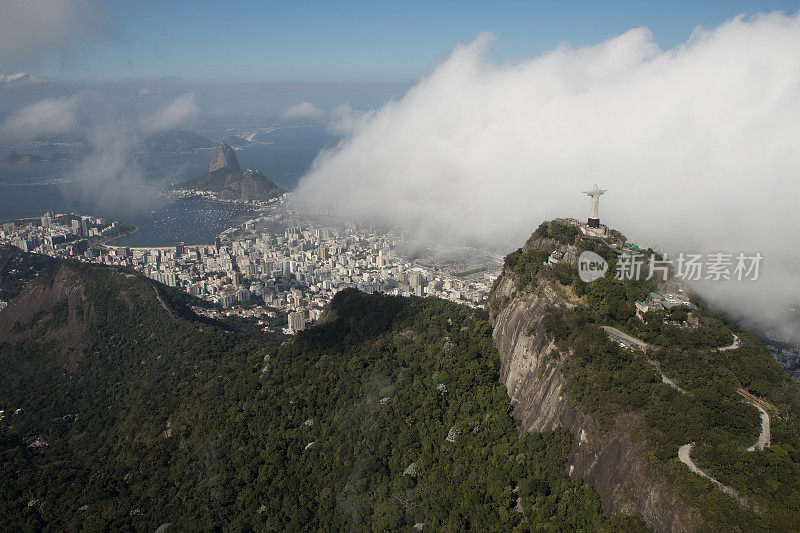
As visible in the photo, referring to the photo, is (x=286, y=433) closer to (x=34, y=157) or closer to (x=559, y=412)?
(x=559, y=412)

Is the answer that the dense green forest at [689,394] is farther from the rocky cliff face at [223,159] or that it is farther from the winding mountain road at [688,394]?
the rocky cliff face at [223,159]

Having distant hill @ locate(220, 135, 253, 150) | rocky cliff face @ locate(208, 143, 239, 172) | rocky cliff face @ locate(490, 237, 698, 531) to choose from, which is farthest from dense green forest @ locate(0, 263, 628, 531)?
distant hill @ locate(220, 135, 253, 150)

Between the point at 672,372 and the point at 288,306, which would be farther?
the point at 288,306

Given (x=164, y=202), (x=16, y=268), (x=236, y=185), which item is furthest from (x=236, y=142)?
(x=16, y=268)

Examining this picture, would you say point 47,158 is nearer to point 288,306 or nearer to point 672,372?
point 288,306

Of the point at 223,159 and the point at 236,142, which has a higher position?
the point at 236,142

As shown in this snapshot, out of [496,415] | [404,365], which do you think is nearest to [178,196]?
[404,365]

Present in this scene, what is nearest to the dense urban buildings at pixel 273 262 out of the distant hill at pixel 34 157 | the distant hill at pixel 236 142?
the distant hill at pixel 34 157
